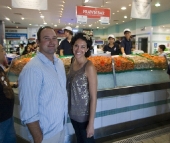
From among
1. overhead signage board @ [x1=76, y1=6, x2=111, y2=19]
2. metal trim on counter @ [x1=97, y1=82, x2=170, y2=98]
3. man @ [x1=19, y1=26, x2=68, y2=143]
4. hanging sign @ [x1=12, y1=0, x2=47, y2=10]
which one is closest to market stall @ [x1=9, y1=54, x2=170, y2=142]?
metal trim on counter @ [x1=97, y1=82, x2=170, y2=98]

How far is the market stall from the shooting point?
294 centimetres

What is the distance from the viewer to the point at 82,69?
1.85 metres

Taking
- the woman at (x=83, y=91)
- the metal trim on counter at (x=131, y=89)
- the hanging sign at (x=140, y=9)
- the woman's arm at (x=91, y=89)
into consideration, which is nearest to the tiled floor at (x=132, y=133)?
the metal trim on counter at (x=131, y=89)

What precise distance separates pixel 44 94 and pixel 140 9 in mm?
5863

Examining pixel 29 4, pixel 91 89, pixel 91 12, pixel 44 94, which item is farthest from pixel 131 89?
pixel 91 12

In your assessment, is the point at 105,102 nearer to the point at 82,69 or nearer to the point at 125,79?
the point at 125,79

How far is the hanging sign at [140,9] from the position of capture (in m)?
6.13

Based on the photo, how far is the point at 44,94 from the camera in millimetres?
1462

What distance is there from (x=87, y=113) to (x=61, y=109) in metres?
0.39

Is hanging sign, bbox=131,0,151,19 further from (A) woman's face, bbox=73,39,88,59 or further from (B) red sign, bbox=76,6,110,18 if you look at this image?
(A) woman's face, bbox=73,39,88,59

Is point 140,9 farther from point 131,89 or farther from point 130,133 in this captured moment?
point 130,133

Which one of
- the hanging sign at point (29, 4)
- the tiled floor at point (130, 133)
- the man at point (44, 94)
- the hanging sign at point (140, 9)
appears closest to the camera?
the man at point (44, 94)

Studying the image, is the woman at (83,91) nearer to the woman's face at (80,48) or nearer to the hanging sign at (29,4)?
the woman's face at (80,48)

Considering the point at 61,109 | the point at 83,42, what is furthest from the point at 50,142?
the point at 83,42
